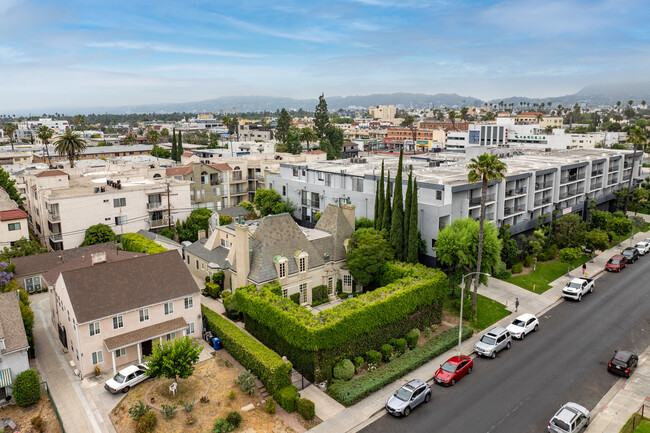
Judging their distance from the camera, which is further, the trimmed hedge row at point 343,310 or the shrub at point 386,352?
the shrub at point 386,352

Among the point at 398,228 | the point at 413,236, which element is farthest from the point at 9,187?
the point at 413,236

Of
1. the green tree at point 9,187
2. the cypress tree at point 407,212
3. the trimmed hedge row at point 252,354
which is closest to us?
the trimmed hedge row at point 252,354

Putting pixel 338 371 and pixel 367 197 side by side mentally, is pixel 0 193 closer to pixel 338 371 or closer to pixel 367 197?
pixel 367 197

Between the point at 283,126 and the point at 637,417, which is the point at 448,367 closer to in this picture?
the point at 637,417

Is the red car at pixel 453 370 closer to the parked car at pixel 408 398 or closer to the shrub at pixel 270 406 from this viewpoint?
the parked car at pixel 408 398

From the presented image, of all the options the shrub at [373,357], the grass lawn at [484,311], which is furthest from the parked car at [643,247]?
the shrub at [373,357]

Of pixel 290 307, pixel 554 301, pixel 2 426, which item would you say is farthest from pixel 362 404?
pixel 554 301

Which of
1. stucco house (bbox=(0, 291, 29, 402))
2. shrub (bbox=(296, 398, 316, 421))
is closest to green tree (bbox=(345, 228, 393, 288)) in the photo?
shrub (bbox=(296, 398, 316, 421))
